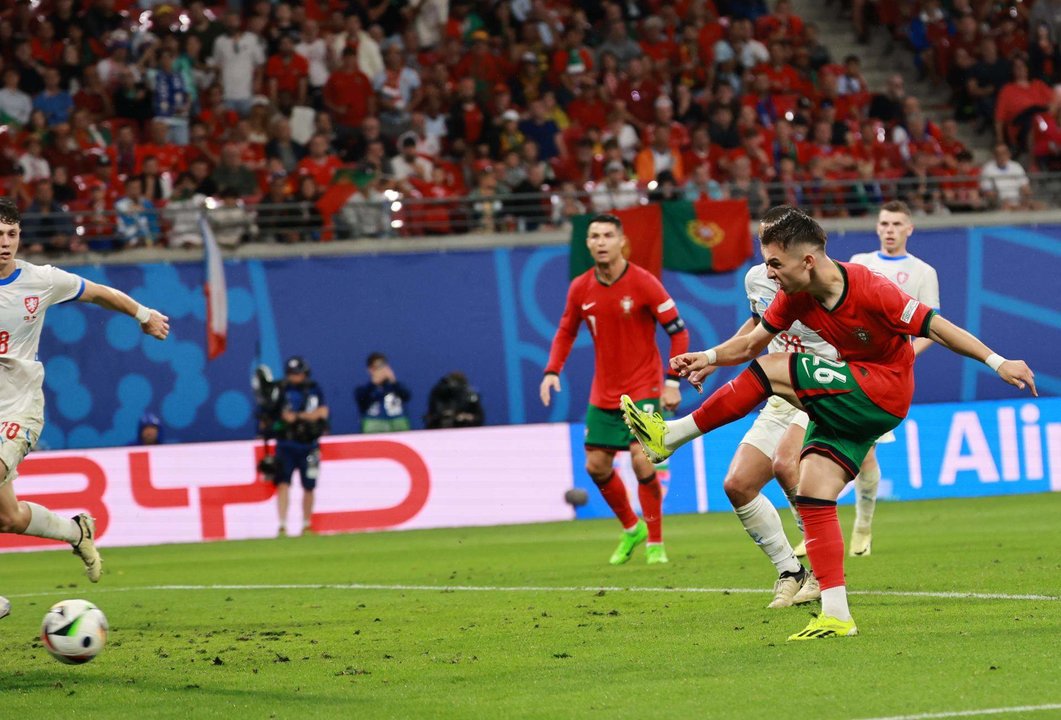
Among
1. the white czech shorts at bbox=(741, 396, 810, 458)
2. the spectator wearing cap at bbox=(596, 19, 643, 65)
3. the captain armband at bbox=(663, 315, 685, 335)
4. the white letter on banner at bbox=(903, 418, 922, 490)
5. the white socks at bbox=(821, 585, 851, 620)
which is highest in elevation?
the spectator wearing cap at bbox=(596, 19, 643, 65)

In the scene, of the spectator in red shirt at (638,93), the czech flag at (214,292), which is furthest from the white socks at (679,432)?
the spectator in red shirt at (638,93)

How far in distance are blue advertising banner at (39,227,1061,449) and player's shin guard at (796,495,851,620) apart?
1447 cm

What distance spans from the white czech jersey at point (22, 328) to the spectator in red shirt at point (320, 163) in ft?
41.3

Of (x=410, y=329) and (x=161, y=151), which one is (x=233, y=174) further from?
(x=410, y=329)

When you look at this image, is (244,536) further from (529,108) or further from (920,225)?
(920,225)

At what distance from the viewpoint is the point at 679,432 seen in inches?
318

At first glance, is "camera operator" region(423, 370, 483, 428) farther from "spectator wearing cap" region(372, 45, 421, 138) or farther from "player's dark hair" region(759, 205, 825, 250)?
"player's dark hair" region(759, 205, 825, 250)

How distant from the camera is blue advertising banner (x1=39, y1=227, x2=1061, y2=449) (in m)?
21.1

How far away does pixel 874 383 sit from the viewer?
7.35 meters

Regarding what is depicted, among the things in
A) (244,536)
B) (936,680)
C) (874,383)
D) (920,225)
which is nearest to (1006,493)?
(920,225)

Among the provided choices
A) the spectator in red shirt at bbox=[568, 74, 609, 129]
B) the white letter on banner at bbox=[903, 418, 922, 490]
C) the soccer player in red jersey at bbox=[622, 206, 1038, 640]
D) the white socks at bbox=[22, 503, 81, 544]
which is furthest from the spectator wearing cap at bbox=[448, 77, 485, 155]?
the soccer player in red jersey at bbox=[622, 206, 1038, 640]

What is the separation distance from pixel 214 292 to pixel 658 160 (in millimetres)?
6746

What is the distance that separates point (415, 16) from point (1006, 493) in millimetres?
11374

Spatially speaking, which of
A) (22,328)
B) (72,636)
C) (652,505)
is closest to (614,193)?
(652,505)
